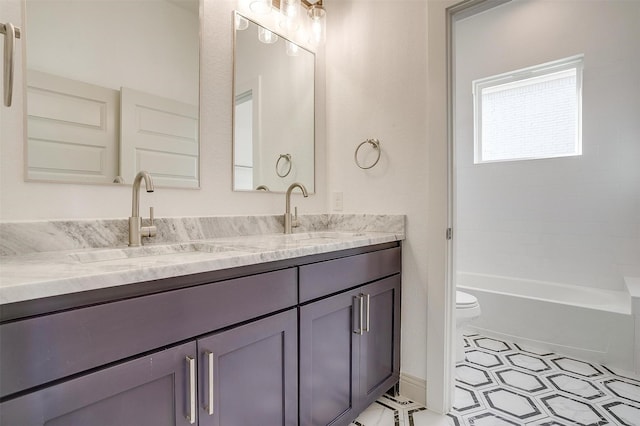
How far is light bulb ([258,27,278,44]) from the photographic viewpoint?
5.83 feet

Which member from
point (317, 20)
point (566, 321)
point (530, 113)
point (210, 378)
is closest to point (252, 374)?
point (210, 378)

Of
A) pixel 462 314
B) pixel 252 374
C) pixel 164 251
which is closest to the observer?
pixel 252 374

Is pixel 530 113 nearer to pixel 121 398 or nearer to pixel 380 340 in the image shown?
pixel 380 340

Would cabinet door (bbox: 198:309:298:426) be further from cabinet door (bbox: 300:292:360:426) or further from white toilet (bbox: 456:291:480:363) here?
white toilet (bbox: 456:291:480:363)

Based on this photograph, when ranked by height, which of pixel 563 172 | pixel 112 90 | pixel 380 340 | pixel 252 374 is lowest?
pixel 380 340

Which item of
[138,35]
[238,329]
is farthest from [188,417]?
[138,35]

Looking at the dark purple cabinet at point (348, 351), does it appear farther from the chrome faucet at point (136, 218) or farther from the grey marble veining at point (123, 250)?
the chrome faucet at point (136, 218)

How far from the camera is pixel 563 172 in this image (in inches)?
107

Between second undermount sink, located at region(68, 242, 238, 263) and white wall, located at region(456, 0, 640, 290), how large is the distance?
2694 mm

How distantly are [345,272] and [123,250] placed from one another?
82cm

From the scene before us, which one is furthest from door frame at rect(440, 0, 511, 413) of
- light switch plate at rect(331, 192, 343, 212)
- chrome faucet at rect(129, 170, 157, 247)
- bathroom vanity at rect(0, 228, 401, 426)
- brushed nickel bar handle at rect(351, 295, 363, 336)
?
chrome faucet at rect(129, 170, 157, 247)

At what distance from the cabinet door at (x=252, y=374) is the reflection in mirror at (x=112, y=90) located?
75cm

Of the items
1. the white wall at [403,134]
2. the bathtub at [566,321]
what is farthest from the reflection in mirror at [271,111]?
the bathtub at [566,321]

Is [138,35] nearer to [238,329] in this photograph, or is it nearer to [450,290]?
[238,329]
